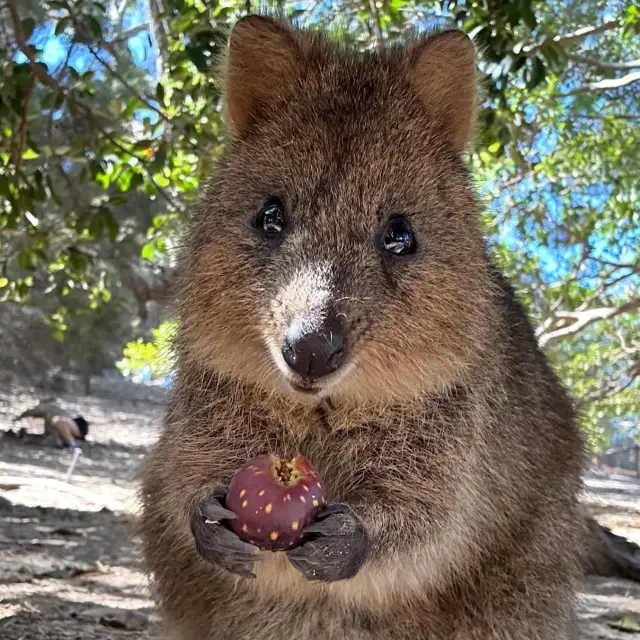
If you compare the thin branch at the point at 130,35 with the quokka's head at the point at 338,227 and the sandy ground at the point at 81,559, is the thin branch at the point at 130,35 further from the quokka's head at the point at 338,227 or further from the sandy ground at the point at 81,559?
the quokka's head at the point at 338,227

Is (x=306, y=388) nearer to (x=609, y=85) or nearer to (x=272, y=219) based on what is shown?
(x=272, y=219)

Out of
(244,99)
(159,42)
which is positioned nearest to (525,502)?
(244,99)

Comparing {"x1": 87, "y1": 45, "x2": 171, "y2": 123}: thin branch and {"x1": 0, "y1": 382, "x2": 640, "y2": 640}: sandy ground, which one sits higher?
{"x1": 87, "y1": 45, "x2": 171, "y2": 123}: thin branch

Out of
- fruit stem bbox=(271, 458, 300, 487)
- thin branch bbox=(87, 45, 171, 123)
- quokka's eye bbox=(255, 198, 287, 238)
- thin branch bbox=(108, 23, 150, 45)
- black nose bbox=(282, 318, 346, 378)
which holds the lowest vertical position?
fruit stem bbox=(271, 458, 300, 487)

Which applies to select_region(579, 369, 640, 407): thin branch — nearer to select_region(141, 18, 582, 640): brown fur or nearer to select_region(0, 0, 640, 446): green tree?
select_region(0, 0, 640, 446): green tree

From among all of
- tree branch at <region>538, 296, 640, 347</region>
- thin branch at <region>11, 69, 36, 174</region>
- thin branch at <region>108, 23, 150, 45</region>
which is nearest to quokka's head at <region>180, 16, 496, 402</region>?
thin branch at <region>11, 69, 36, 174</region>

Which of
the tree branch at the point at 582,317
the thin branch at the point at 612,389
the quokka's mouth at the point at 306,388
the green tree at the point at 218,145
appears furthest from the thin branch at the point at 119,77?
the thin branch at the point at 612,389

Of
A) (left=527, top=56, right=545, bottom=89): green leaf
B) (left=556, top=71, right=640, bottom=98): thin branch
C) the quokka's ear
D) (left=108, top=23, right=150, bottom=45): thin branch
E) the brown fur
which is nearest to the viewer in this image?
→ the brown fur
